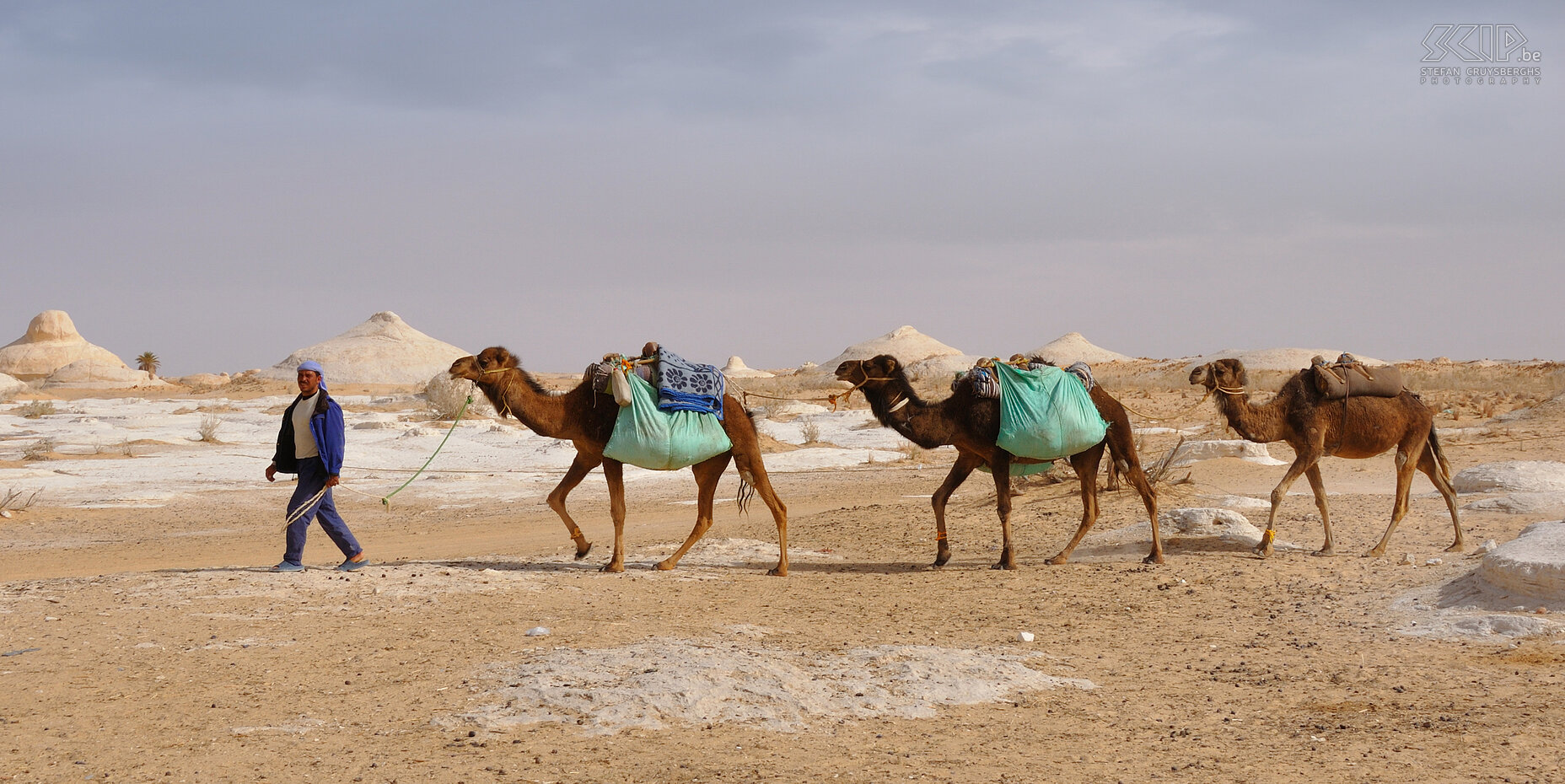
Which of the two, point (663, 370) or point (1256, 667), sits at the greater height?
point (663, 370)

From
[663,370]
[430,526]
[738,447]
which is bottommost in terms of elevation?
[430,526]

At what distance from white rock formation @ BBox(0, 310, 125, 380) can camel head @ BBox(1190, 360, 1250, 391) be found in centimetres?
8112

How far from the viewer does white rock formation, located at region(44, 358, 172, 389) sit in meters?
68.8

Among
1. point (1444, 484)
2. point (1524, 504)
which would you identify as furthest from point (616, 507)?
point (1524, 504)

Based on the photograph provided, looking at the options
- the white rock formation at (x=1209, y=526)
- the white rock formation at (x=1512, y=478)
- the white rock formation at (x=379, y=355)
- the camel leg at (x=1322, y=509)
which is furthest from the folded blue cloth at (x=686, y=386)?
the white rock formation at (x=379, y=355)

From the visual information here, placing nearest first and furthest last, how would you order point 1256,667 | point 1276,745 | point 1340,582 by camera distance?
point 1276,745, point 1256,667, point 1340,582

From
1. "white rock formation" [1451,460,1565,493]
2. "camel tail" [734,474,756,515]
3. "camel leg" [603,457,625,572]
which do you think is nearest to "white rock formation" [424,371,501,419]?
"camel tail" [734,474,756,515]

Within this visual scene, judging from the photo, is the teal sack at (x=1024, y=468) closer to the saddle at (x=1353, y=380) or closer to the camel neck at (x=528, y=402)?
the saddle at (x=1353, y=380)

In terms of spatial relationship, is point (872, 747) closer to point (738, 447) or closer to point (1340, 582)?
point (738, 447)

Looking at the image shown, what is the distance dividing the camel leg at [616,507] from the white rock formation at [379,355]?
208 ft

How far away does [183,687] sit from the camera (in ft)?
22.4

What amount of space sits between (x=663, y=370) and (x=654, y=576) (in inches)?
73.8

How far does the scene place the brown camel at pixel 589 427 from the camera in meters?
10.8

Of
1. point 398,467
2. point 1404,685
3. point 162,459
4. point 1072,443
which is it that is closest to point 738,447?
point 1072,443
